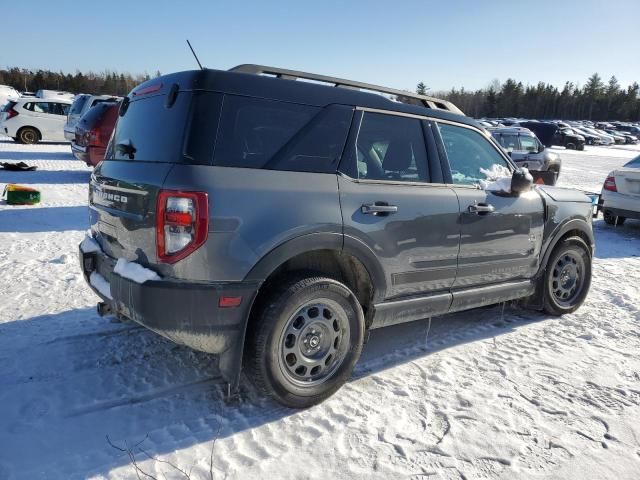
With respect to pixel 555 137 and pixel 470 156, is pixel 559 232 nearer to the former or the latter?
pixel 470 156

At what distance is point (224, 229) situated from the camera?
8.62 feet

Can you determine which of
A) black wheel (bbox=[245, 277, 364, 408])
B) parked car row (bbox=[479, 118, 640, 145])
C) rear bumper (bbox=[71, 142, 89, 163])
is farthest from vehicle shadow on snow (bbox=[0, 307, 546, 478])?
parked car row (bbox=[479, 118, 640, 145])

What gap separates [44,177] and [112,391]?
10.2 meters

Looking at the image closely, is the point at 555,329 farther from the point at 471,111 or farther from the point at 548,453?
the point at 471,111

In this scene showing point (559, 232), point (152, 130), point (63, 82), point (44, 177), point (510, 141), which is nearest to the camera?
point (152, 130)

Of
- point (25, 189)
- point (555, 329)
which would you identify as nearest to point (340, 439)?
point (555, 329)

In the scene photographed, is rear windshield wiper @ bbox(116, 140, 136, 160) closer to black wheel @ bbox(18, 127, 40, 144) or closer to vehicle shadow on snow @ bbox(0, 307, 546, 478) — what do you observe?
vehicle shadow on snow @ bbox(0, 307, 546, 478)

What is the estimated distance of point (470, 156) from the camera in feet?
13.4

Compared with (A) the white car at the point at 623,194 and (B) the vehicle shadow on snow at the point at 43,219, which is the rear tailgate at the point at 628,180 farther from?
(B) the vehicle shadow on snow at the point at 43,219

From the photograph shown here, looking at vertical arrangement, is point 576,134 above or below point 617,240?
above

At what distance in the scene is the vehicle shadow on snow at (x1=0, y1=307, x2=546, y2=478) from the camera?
8.64 ft

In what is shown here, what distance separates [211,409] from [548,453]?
1.97 metres

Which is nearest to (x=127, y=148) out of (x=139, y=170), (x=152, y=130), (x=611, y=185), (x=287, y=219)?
(x=152, y=130)

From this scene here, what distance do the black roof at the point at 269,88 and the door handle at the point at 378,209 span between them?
705 millimetres
